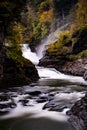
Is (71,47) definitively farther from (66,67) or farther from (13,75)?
(13,75)

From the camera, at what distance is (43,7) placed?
6084 cm

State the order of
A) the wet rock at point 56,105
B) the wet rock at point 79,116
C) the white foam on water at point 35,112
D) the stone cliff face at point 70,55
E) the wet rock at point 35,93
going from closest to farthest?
the wet rock at point 79,116 → the white foam on water at point 35,112 → the wet rock at point 56,105 → the wet rock at point 35,93 → the stone cliff face at point 70,55

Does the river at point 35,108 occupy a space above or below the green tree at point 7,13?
below

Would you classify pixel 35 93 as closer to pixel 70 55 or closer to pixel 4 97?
pixel 4 97

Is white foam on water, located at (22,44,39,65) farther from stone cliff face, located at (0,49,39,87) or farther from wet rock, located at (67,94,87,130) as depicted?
wet rock, located at (67,94,87,130)

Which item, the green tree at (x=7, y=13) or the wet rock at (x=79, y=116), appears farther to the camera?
the green tree at (x=7, y=13)

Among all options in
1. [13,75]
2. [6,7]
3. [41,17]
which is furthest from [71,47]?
[41,17]

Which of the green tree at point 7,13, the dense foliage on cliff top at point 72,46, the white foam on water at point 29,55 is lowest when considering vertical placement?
the white foam on water at point 29,55

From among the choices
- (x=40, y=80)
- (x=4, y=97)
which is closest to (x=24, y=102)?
(x=4, y=97)

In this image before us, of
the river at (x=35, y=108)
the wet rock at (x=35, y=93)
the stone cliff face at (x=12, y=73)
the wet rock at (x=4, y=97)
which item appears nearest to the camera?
the river at (x=35, y=108)

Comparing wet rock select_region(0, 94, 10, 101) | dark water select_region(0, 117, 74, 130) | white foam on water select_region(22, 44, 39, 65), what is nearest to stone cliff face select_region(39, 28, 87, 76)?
white foam on water select_region(22, 44, 39, 65)

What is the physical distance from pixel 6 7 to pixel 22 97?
5156mm

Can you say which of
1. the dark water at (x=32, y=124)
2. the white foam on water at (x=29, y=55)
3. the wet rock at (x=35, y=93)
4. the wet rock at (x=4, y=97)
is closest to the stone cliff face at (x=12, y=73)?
the wet rock at (x=35, y=93)

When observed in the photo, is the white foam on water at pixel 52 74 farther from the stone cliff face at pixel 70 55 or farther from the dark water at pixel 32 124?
the dark water at pixel 32 124
